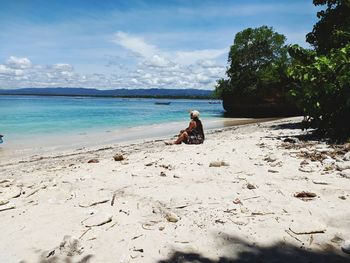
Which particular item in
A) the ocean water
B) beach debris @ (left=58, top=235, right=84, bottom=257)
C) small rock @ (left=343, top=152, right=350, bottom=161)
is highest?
small rock @ (left=343, top=152, right=350, bottom=161)

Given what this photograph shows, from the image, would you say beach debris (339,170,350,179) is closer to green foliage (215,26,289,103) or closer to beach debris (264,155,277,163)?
beach debris (264,155,277,163)

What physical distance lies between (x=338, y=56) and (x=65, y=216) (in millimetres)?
9573

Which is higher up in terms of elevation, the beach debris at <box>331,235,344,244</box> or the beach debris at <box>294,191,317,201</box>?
the beach debris at <box>294,191,317,201</box>

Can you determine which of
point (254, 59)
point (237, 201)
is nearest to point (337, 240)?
point (237, 201)

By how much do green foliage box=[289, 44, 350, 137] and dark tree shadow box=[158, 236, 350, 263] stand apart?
7423 mm

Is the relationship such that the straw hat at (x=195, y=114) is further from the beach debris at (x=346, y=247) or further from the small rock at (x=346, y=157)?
the beach debris at (x=346, y=247)

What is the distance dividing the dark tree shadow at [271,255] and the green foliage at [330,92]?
24.4 feet

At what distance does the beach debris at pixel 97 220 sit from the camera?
15.7ft

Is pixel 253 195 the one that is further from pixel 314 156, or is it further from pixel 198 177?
pixel 314 156

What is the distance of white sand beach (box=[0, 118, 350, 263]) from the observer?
405cm

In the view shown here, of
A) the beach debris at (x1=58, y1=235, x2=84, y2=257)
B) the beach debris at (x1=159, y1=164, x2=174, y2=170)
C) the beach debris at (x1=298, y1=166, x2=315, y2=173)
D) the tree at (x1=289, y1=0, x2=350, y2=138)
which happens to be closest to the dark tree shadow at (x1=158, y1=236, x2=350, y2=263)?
the beach debris at (x1=58, y1=235, x2=84, y2=257)

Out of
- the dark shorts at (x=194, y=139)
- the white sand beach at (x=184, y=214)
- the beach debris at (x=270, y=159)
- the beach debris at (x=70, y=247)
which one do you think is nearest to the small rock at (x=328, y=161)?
the white sand beach at (x=184, y=214)

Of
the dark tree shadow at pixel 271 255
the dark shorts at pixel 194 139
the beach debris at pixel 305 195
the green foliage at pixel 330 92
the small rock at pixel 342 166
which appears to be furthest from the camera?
the dark shorts at pixel 194 139

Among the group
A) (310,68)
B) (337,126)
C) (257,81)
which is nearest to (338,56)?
(310,68)
